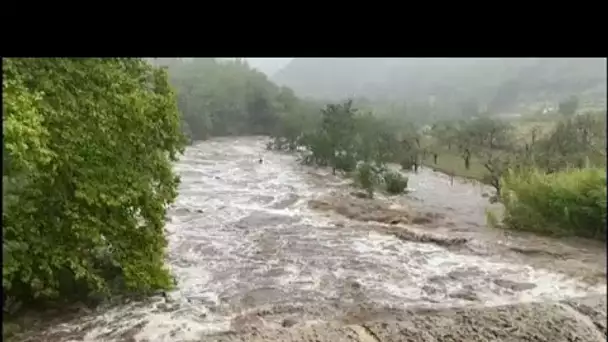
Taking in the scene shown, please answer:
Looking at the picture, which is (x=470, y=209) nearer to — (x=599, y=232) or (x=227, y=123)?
(x=599, y=232)

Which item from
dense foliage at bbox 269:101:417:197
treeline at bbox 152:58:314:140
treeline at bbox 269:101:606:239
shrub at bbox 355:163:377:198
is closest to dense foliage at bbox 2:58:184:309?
treeline at bbox 269:101:606:239

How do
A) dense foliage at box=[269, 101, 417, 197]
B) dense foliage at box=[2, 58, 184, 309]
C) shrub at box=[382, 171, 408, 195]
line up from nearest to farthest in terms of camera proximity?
dense foliage at box=[2, 58, 184, 309] < shrub at box=[382, 171, 408, 195] < dense foliage at box=[269, 101, 417, 197]

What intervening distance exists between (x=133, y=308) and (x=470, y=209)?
8.74 m

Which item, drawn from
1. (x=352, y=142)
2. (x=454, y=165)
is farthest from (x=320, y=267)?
(x=352, y=142)

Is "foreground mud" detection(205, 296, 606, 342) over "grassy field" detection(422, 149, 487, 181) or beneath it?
beneath

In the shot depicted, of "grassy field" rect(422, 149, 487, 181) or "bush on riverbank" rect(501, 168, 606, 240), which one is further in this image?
"grassy field" rect(422, 149, 487, 181)

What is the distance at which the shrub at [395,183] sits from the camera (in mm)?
16219

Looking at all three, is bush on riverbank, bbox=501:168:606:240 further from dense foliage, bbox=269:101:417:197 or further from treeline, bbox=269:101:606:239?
dense foliage, bbox=269:101:417:197

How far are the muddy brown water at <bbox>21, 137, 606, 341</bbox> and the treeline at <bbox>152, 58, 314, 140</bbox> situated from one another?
41.1ft

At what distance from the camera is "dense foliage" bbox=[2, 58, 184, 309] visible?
5926 mm

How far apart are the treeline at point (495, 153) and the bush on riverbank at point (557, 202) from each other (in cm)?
2

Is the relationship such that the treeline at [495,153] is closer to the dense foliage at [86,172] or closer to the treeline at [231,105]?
the treeline at [231,105]

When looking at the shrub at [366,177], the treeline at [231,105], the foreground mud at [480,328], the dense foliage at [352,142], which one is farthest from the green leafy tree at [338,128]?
the foreground mud at [480,328]

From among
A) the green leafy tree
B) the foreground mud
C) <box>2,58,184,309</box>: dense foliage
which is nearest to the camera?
<box>2,58,184,309</box>: dense foliage
